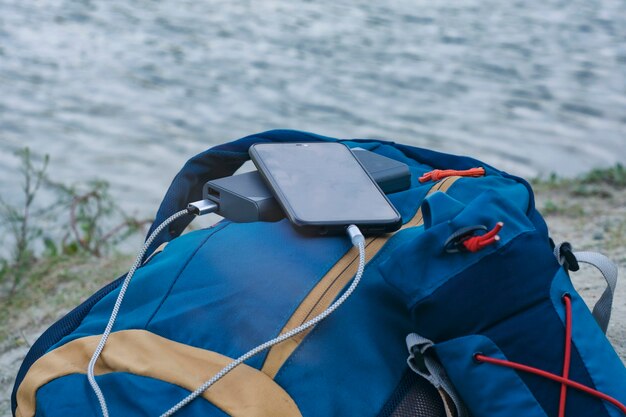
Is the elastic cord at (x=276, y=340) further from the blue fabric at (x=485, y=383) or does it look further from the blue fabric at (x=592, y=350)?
the blue fabric at (x=592, y=350)

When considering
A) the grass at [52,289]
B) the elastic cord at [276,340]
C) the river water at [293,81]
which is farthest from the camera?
the river water at [293,81]

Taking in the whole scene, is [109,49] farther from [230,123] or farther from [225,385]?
[225,385]

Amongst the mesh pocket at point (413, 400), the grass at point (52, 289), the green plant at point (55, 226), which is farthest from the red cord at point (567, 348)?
the green plant at point (55, 226)

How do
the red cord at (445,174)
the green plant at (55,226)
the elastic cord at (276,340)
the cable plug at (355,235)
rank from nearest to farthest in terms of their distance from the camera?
the elastic cord at (276,340), the cable plug at (355,235), the red cord at (445,174), the green plant at (55,226)

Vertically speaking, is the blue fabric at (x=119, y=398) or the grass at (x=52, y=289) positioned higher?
the blue fabric at (x=119, y=398)

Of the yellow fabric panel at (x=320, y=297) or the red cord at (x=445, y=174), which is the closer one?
the yellow fabric panel at (x=320, y=297)

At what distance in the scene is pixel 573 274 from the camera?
2438 millimetres

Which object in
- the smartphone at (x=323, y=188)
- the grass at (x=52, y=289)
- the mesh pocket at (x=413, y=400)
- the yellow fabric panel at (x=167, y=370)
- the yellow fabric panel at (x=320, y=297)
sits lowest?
the grass at (x=52, y=289)

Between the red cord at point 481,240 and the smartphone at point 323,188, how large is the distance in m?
0.16

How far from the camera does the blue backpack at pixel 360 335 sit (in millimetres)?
1234

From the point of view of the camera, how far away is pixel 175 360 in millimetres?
1257

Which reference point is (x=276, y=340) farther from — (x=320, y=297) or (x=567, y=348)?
(x=567, y=348)

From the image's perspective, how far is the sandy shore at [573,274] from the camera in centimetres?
221

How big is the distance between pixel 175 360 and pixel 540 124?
15.0 feet
